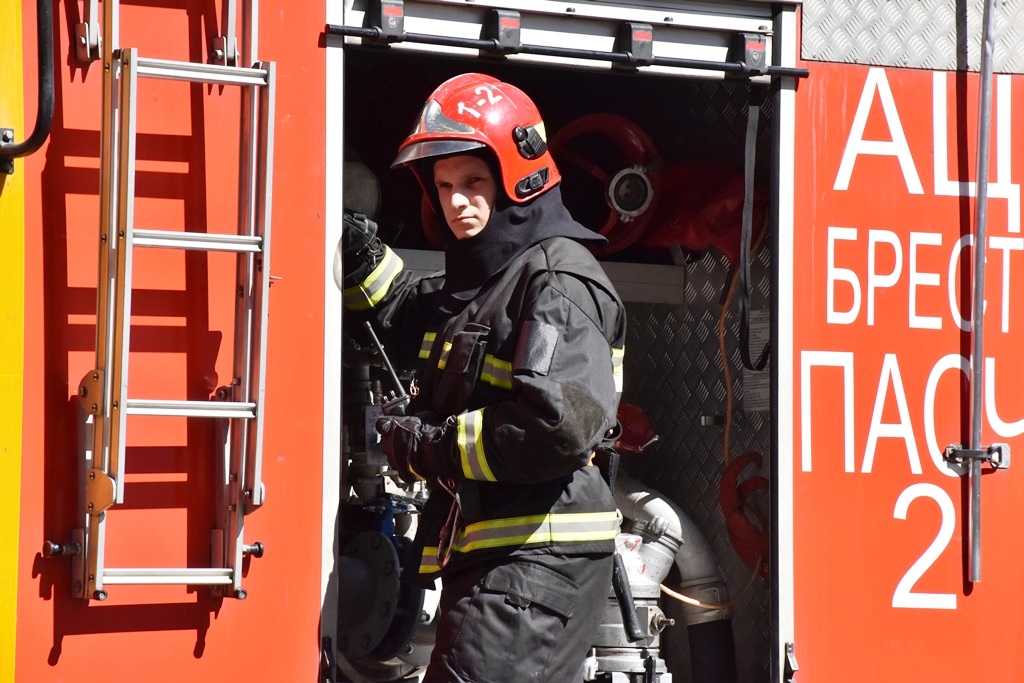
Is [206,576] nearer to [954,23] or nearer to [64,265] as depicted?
[64,265]

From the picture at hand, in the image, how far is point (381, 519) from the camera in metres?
4.36

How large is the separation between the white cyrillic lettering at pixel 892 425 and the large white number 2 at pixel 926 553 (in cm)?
7

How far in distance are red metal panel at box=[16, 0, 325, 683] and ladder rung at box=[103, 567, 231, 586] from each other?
73mm

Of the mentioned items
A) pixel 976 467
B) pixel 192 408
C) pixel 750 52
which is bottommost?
pixel 976 467

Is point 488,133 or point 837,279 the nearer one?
point 488,133

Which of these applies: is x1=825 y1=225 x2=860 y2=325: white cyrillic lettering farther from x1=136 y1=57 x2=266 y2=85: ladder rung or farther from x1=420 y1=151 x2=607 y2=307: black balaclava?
x1=136 y1=57 x2=266 y2=85: ladder rung

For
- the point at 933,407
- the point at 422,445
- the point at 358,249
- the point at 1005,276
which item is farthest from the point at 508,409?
the point at 1005,276

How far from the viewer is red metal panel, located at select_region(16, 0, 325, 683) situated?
3.25 m

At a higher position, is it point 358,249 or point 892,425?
point 358,249

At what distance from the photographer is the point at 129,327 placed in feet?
10.4

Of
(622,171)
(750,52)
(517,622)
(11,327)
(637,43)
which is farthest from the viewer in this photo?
(622,171)

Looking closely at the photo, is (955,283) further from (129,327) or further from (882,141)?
(129,327)

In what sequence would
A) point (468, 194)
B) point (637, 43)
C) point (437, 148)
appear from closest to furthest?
point (437, 148)
point (468, 194)
point (637, 43)

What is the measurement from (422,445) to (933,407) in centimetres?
163
